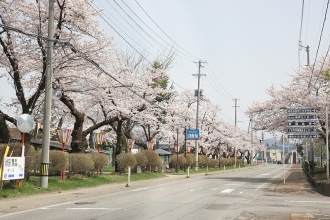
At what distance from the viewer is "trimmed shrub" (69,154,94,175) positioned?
25859 mm

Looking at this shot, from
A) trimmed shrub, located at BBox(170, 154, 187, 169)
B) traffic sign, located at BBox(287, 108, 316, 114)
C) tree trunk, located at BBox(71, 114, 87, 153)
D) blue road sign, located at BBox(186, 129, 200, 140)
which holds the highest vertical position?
traffic sign, located at BBox(287, 108, 316, 114)

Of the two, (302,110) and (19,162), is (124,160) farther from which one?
(19,162)

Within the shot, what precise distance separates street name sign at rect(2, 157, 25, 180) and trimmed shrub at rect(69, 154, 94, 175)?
22.3 feet

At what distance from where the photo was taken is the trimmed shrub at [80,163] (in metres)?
25.9

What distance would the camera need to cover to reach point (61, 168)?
23.7 m

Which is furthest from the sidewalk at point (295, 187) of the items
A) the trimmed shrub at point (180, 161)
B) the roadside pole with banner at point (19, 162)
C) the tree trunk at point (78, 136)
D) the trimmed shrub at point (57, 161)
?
the trimmed shrub at point (180, 161)

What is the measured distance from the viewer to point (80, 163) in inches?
1024

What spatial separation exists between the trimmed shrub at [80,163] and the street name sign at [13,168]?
22.3ft

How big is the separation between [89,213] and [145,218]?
206 cm

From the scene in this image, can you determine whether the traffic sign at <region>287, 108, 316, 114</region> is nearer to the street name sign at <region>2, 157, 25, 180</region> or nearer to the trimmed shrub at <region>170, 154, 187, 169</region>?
the street name sign at <region>2, 157, 25, 180</region>

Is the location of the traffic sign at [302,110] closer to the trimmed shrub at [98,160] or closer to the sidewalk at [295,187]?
the sidewalk at [295,187]

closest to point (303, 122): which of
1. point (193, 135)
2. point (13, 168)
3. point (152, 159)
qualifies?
point (152, 159)

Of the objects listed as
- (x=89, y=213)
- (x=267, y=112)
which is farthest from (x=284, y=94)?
(x=89, y=213)

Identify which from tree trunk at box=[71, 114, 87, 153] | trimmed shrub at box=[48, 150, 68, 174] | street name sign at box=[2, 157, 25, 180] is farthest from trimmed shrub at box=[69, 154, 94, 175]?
street name sign at box=[2, 157, 25, 180]
